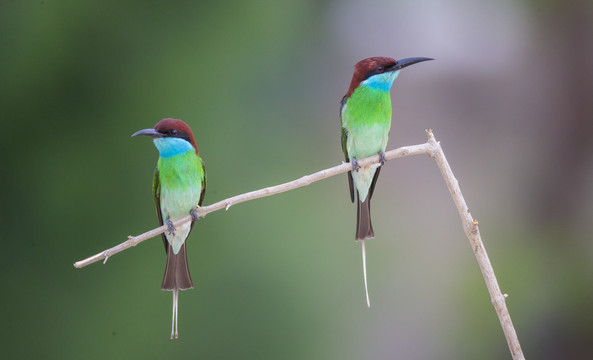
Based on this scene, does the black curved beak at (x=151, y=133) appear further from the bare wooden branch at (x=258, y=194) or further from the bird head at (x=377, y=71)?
the bird head at (x=377, y=71)

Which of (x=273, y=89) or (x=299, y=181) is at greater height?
(x=273, y=89)

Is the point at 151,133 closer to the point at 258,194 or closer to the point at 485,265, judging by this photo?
the point at 258,194

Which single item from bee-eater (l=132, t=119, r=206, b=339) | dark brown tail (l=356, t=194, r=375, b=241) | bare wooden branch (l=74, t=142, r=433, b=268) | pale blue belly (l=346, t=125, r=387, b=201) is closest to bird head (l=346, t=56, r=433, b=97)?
pale blue belly (l=346, t=125, r=387, b=201)

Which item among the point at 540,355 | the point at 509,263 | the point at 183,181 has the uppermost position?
the point at 183,181

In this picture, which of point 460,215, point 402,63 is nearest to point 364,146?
point 402,63

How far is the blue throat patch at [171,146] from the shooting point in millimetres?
2338

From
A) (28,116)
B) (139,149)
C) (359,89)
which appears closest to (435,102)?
(359,89)

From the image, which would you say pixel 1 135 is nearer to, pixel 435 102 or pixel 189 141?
pixel 189 141

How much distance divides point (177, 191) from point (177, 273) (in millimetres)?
342

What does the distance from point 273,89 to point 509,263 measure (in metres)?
1.93

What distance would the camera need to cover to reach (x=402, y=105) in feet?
13.1

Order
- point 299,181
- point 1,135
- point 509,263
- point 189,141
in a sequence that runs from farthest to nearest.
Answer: point 509,263
point 1,135
point 189,141
point 299,181

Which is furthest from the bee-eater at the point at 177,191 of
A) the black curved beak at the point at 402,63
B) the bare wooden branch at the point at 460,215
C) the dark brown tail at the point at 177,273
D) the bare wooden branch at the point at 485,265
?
the bare wooden branch at the point at 485,265

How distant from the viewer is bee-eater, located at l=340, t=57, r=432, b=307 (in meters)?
2.46
